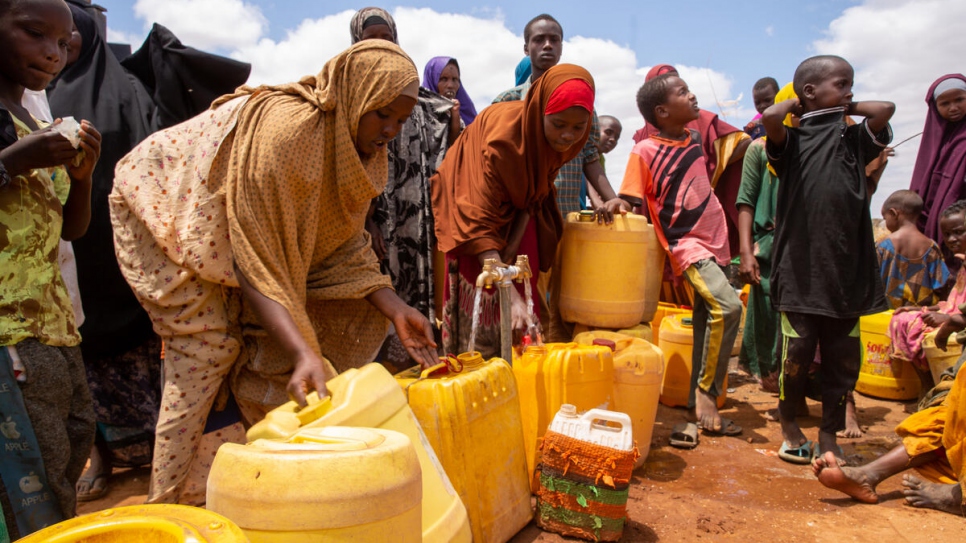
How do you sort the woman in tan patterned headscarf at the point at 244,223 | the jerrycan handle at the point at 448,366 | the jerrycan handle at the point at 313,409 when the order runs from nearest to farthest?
1. the jerrycan handle at the point at 313,409
2. the woman in tan patterned headscarf at the point at 244,223
3. the jerrycan handle at the point at 448,366

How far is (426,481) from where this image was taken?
5.71 feet

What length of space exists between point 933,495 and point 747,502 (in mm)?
818

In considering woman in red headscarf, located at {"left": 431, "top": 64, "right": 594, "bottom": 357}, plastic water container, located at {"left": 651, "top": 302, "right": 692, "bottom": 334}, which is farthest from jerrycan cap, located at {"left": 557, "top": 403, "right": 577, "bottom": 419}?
plastic water container, located at {"left": 651, "top": 302, "right": 692, "bottom": 334}

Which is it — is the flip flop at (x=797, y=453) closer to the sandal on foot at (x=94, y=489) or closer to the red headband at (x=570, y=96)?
the red headband at (x=570, y=96)

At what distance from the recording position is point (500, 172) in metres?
3.41

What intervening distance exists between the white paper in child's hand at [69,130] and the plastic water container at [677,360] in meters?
3.82

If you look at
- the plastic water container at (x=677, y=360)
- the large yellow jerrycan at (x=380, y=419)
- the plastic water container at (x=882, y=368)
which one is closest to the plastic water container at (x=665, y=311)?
the plastic water container at (x=677, y=360)

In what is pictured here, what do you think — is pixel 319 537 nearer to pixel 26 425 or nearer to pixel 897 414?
pixel 26 425

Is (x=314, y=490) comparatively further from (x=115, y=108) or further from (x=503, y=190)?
(x=115, y=108)

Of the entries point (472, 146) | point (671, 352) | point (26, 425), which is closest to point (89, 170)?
point (26, 425)

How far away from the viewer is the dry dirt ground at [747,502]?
109 inches

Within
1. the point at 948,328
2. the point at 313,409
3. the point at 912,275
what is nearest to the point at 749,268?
the point at 948,328

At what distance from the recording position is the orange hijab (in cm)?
337

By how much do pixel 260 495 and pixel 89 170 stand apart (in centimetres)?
132
